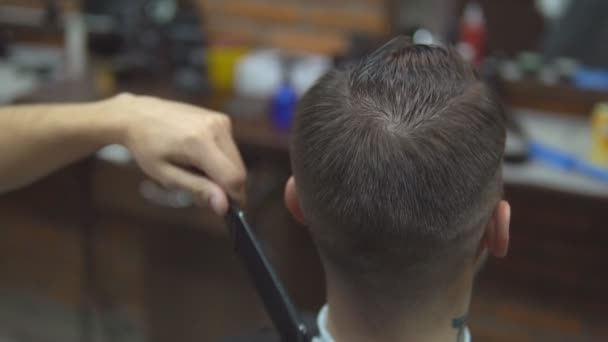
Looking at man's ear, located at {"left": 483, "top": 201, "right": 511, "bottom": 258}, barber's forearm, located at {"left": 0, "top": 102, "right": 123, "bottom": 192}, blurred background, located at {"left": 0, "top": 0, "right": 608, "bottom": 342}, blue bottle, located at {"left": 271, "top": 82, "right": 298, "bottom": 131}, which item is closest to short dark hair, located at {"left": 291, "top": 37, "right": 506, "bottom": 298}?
man's ear, located at {"left": 483, "top": 201, "right": 511, "bottom": 258}

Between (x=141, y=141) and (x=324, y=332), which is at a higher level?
(x=141, y=141)

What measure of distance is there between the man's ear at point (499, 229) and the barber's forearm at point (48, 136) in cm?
60

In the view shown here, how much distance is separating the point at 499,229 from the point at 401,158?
0.21m

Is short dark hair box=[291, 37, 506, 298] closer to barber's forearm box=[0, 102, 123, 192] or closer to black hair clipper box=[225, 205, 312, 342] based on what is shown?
black hair clipper box=[225, 205, 312, 342]

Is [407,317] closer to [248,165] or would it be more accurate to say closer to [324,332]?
[324,332]

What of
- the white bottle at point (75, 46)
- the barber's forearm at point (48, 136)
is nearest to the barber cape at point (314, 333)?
the barber's forearm at point (48, 136)

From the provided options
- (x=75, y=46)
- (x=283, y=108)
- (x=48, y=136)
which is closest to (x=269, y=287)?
(x=48, y=136)

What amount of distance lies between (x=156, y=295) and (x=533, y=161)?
1429 millimetres

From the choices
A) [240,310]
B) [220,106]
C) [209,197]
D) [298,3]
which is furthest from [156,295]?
[209,197]

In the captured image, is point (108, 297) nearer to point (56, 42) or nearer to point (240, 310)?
point (240, 310)

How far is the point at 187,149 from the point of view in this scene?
1024 mm

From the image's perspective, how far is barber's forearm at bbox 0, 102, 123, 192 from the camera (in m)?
1.12

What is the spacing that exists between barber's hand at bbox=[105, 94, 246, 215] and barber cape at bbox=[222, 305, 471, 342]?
0.23 meters

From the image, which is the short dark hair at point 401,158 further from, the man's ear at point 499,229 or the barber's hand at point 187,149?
the barber's hand at point 187,149
